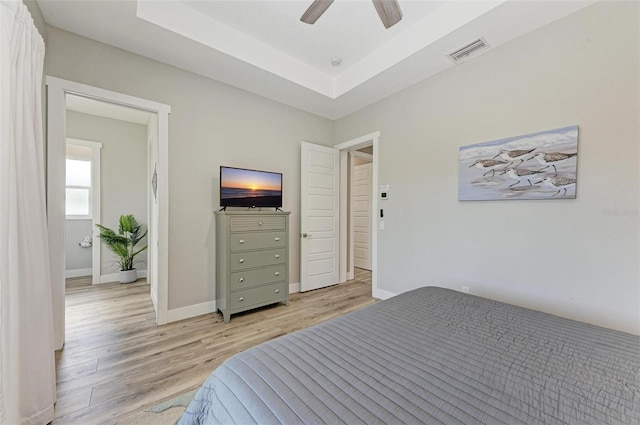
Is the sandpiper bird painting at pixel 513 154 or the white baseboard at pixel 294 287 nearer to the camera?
the sandpiper bird painting at pixel 513 154

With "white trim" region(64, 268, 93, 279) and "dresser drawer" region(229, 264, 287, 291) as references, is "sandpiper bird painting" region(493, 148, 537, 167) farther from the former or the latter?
"white trim" region(64, 268, 93, 279)

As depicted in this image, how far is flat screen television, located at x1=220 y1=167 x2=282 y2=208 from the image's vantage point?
2.89 meters

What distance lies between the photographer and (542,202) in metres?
2.12

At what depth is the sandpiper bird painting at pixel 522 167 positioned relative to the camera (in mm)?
1987

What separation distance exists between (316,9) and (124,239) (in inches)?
→ 175

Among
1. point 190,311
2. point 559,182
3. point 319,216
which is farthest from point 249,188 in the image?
point 559,182

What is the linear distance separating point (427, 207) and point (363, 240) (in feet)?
8.45

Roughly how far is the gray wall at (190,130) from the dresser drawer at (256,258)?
0.42 meters

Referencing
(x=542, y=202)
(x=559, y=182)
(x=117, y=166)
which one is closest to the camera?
(x=559, y=182)

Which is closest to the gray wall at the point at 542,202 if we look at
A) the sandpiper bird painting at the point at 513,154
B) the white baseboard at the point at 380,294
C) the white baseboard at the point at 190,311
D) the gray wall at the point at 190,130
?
the sandpiper bird painting at the point at 513,154

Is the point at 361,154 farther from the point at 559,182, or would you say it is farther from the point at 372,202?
the point at 559,182

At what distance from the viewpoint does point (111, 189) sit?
4324 mm

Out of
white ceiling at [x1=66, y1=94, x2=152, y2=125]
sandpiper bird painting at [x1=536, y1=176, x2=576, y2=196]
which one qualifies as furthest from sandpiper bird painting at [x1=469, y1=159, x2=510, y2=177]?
white ceiling at [x1=66, y1=94, x2=152, y2=125]

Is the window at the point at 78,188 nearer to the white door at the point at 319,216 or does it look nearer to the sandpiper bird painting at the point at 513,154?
the white door at the point at 319,216
